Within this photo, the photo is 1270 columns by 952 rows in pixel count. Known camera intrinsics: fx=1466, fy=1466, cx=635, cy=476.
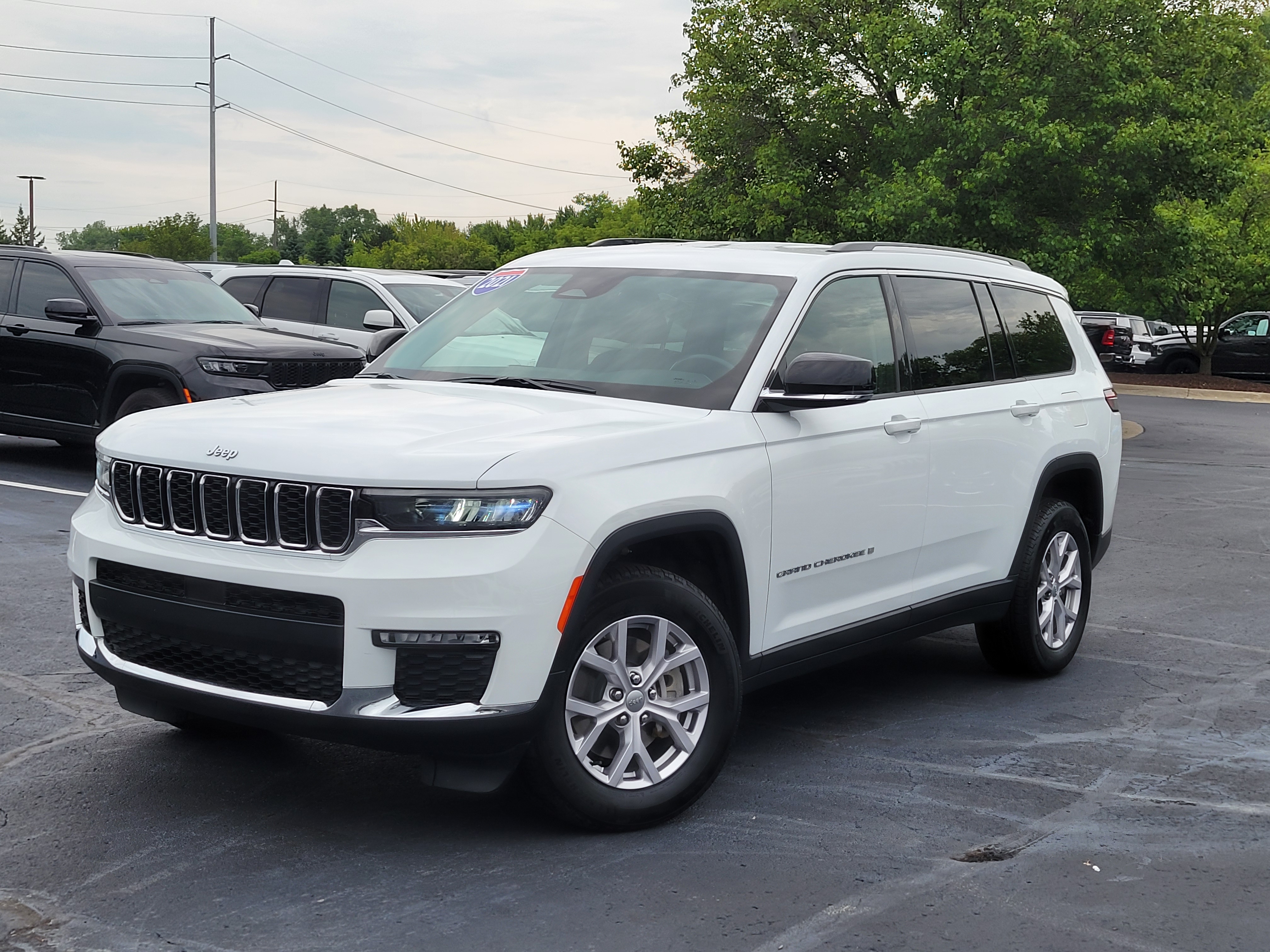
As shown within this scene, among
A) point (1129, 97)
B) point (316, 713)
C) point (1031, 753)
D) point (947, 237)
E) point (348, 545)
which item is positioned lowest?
point (1031, 753)

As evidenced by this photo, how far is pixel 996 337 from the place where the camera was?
648 cm

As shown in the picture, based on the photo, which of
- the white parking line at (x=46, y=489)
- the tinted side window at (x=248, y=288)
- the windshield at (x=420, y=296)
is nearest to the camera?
the white parking line at (x=46, y=489)

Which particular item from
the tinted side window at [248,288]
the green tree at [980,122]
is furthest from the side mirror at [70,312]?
the green tree at [980,122]

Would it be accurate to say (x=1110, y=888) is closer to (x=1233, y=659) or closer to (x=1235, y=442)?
(x=1233, y=659)

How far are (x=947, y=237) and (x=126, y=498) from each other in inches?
828

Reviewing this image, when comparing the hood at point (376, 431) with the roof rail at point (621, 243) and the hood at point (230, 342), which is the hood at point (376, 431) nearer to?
the roof rail at point (621, 243)

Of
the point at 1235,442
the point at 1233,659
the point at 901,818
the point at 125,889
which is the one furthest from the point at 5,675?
the point at 1235,442

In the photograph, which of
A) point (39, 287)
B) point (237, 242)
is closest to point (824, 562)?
point (39, 287)

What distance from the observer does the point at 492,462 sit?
4.01 metres

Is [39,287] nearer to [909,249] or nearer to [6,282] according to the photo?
[6,282]

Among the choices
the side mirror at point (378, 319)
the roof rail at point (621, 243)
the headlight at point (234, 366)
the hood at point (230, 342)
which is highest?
the roof rail at point (621, 243)

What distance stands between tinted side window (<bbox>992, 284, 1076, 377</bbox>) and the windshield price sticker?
7.04 feet

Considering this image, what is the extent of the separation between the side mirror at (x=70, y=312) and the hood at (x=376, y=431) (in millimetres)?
7467

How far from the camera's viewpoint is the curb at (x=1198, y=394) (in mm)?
30375
